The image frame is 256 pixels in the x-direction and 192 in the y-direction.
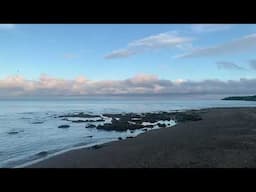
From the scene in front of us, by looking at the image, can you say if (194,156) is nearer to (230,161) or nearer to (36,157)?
(230,161)

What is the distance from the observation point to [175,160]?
31.9ft
